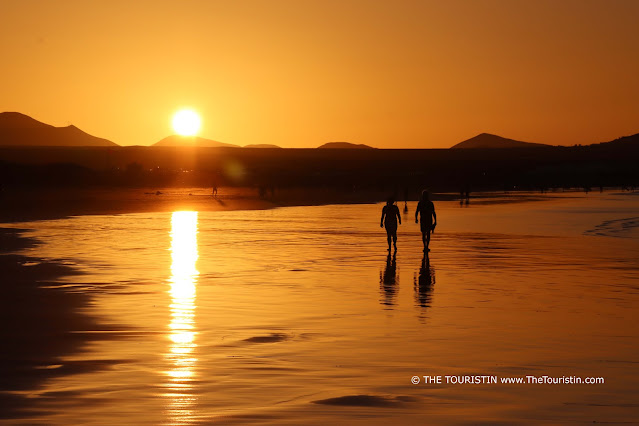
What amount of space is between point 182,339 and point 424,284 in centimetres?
786

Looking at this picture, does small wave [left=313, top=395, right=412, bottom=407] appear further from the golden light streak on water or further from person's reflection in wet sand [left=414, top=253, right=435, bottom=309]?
person's reflection in wet sand [left=414, top=253, right=435, bottom=309]

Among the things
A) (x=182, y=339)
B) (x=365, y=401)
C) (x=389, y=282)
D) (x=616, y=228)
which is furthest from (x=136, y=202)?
(x=365, y=401)

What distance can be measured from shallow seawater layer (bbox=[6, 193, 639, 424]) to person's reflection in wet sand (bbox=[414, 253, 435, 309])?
0.13 ft

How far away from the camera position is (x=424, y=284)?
19.7 m

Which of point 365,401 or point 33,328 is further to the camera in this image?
point 33,328

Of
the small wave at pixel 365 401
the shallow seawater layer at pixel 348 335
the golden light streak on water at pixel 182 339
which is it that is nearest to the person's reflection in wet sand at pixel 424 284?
the shallow seawater layer at pixel 348 335

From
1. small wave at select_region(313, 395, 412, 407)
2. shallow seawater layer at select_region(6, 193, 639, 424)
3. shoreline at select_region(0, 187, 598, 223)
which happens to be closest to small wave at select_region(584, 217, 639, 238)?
shallow seawater layer at select_region(6, 193, 639, 424)

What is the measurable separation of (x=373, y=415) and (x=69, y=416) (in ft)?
9.01

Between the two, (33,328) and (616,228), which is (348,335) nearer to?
(33,328)

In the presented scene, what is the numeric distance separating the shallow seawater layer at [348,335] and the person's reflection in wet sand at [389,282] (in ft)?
0.24

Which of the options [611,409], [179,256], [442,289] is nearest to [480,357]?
[611,409]

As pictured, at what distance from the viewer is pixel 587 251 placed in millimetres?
28172

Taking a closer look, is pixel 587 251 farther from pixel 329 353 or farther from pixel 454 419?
pixel 454 419

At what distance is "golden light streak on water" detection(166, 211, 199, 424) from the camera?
30.0 feet
